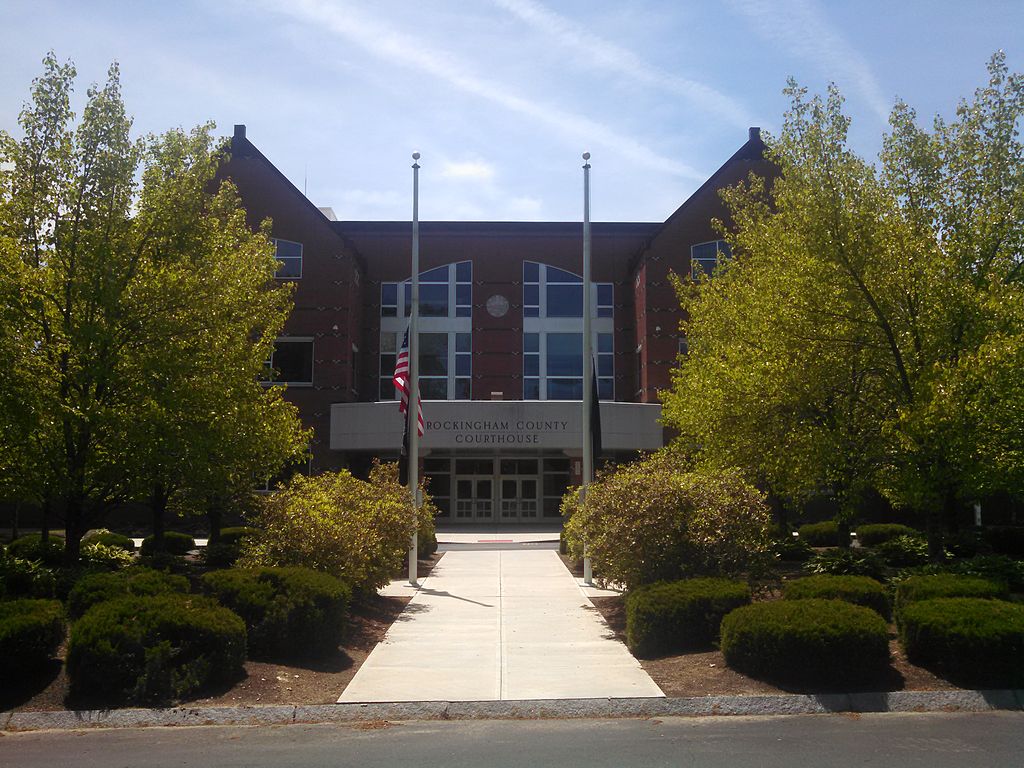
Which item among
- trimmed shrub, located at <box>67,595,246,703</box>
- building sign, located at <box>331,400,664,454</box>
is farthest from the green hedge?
building sign, located at <box>331,400,664,454</box>

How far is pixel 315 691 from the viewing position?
8.98m

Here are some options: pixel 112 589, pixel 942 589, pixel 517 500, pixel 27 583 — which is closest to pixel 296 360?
pixel 517 500

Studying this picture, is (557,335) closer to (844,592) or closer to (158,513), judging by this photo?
(158,513)

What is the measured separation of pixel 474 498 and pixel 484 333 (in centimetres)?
747

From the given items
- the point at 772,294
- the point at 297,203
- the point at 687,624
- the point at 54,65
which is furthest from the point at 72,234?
the point at 297,203

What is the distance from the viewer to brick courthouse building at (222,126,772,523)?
36.7m

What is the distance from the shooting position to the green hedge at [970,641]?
8.48 meters

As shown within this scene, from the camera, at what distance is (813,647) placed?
856cm

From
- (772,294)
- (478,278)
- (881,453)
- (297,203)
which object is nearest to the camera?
(881,453)

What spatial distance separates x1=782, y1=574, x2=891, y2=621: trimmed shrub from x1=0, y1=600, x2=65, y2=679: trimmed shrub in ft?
26.8

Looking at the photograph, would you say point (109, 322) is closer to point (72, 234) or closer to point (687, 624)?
point (72, 234)

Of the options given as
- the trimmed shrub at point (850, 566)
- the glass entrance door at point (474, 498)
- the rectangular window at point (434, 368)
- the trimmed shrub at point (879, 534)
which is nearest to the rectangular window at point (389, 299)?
the rectangular window at point (434, 368)

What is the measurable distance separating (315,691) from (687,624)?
423 centimetres

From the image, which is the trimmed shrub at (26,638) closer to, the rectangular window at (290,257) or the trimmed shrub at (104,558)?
the trimmed shrub at (104,558)
